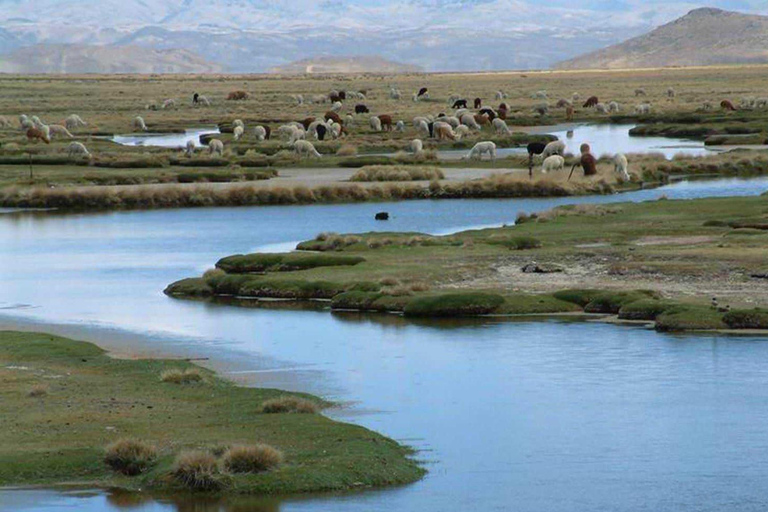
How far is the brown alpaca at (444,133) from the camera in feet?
228

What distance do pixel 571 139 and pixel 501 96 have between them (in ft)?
145

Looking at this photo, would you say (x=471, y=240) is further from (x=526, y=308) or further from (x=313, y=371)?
(x=313, y=371)

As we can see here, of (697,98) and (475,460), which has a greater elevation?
(697,98)

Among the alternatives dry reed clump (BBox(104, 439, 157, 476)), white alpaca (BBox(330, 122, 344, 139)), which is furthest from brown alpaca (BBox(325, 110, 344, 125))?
dry reed clump (BBox(104, 439, 157, 476))

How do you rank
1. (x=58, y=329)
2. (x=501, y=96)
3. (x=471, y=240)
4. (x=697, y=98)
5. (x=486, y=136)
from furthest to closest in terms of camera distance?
(x=501, y=96) → (x=697, y=98) → (x=486, y=136) → (x=471, y=240) → (x=58, y=329)

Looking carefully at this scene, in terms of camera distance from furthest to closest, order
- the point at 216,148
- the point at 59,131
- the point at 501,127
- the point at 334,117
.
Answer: the point at 334,117 < the point at 501,127 < the point at 59,131 < the point at 216,148

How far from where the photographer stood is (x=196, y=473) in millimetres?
14781

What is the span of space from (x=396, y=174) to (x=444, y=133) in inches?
673

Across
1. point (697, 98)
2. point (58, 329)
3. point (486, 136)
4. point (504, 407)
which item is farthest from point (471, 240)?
point (697, 98)

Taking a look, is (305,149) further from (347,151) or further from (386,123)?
(386,123)

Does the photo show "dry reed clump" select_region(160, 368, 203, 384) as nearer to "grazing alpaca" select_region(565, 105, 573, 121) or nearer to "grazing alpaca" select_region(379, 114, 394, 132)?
"grazing alpaca" select_region(379, 114, 394, 132)

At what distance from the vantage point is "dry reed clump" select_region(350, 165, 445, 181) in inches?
2076

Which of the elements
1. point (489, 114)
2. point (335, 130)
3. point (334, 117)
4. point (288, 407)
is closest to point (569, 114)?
point (489, 114)

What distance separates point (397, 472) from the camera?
15594 mm
